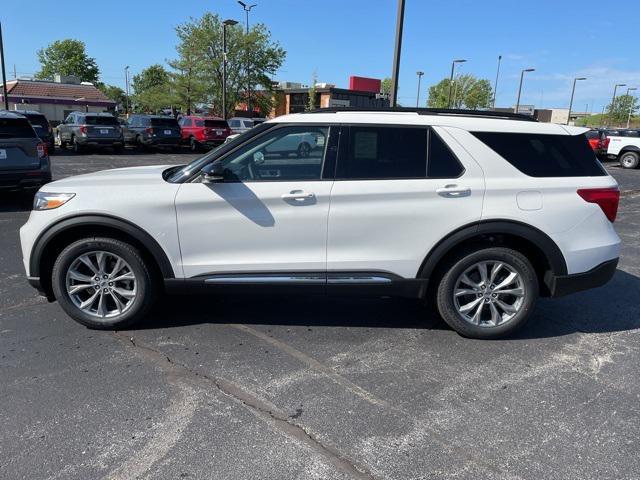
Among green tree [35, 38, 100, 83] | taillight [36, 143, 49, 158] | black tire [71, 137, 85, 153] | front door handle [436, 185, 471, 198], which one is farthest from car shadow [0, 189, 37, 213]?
green tree [35, 38, 100, 83]

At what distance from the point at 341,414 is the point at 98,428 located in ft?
4.50

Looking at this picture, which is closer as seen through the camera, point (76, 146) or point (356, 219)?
point (356, 219)

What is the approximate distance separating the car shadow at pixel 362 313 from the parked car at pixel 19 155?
5486 mm

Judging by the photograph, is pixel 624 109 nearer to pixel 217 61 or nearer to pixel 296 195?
pixel 217 61

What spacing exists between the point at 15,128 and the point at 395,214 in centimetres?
776

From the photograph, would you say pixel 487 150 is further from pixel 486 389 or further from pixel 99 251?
pixel 99 251

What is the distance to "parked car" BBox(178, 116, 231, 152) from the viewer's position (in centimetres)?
2500

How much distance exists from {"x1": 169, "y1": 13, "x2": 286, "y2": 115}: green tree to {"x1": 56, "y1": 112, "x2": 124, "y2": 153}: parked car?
783 inches

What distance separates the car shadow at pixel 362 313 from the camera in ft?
14.4

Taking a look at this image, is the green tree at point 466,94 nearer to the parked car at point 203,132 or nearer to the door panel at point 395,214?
the parked car at point 203,132

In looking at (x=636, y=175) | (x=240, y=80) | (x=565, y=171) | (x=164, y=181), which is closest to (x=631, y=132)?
(x=636, y=175)

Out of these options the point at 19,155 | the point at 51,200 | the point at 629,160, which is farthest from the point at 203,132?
the point at 51,200

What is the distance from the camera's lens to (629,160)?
22.8 metres

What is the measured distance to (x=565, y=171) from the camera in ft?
13.1
